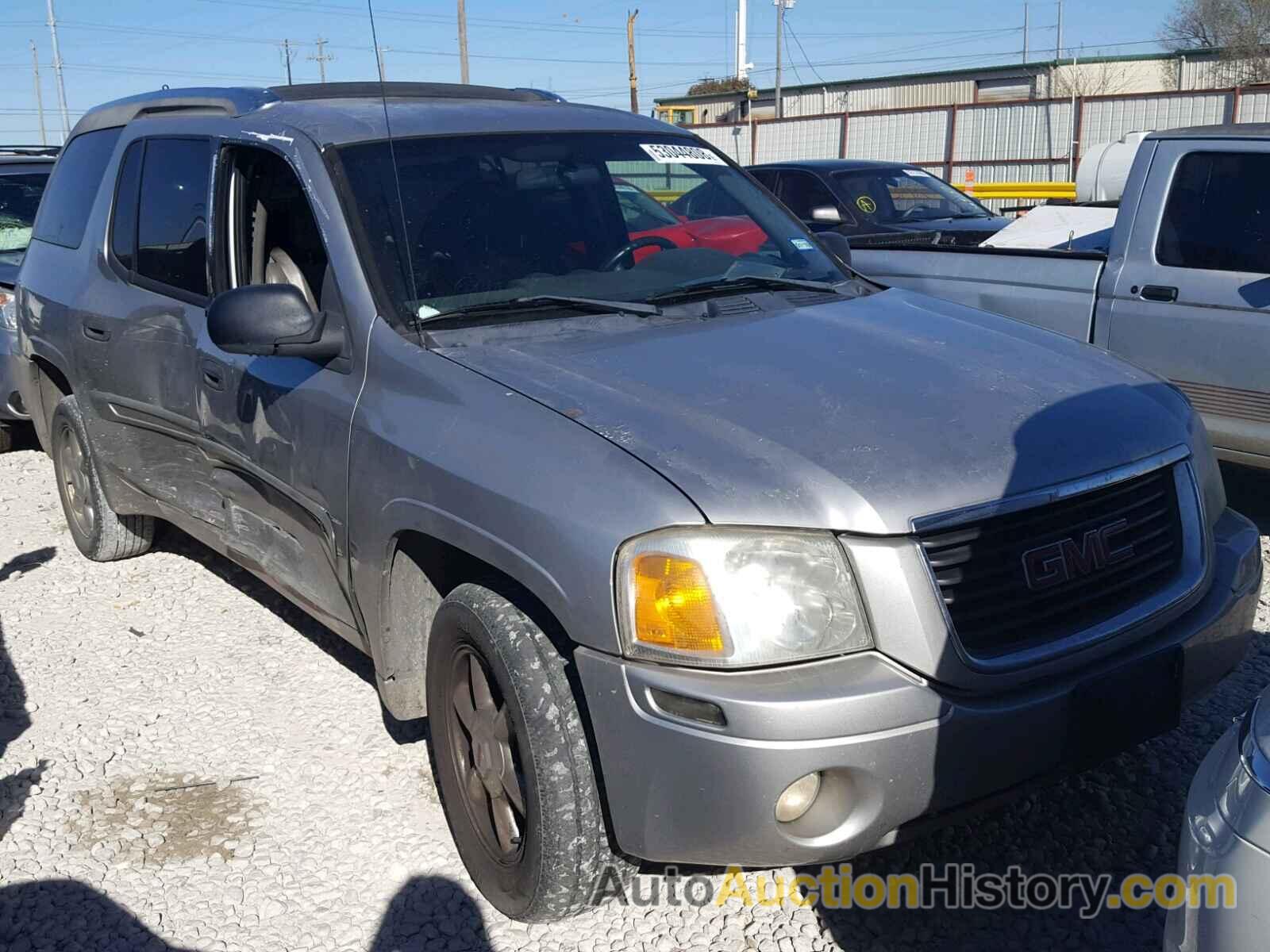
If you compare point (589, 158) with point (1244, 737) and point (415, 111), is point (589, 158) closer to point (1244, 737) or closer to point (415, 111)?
point (415, 111)

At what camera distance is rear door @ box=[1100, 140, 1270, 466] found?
529cm

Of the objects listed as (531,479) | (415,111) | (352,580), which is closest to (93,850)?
(352,580)

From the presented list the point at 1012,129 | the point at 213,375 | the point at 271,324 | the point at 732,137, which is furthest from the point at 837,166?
the point at 732,137

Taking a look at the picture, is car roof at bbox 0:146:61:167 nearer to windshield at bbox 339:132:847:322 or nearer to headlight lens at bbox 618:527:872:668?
windshield at bbox 339:132:847:322

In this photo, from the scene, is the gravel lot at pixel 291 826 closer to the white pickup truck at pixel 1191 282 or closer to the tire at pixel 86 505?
the tire at pixel 86 505

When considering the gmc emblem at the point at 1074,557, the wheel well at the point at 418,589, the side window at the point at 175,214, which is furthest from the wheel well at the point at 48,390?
the gmc emblem at the point at 1074,557

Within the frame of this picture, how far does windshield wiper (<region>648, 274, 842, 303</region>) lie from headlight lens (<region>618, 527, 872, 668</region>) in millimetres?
1257

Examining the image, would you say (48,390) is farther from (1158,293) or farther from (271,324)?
(1158,293)

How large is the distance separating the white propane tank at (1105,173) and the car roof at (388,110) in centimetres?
415

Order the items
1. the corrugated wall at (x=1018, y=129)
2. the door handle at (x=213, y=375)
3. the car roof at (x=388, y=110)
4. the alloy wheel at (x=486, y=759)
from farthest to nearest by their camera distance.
Answer: the corrugated wall at (x=1018, y=129), the door handle at (x=213, y=375), the car roof at (x=388, y=110), the alloy wheel at (x=486, y=759)

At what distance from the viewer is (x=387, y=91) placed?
4.22 meters

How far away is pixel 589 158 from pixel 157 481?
1.99 meters

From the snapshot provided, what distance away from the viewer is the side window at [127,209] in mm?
4605

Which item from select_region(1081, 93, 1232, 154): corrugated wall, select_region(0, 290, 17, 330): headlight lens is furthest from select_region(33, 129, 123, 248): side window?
select_region(1081, 93, 1232, 154): corrugated wall
